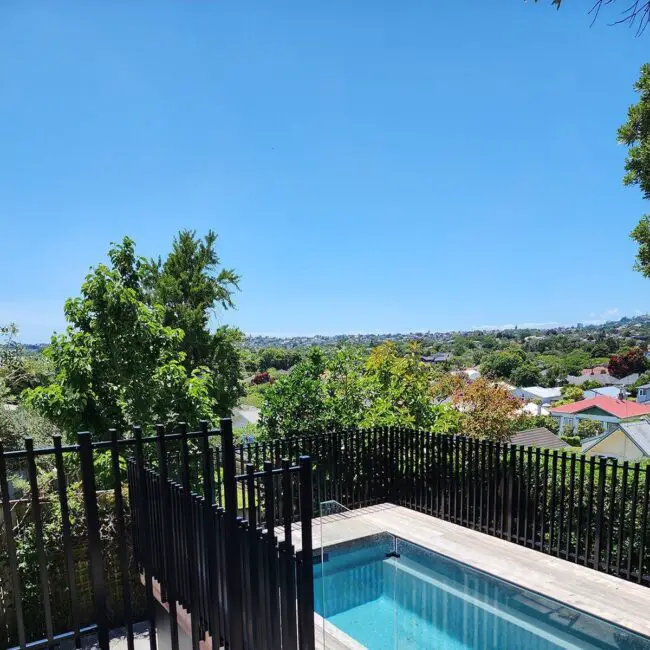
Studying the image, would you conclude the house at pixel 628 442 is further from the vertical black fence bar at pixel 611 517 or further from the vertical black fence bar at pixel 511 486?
the vertical black fence bar at pixel 611 517

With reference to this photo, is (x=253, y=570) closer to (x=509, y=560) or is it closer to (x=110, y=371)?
(x=509, y=560)

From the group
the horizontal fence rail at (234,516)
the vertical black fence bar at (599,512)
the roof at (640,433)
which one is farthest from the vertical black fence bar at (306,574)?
the roof at (640,433)

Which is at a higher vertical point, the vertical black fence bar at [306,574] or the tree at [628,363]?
the vertical black fence bar at [306,574]

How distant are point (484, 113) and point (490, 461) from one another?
9289 millimetres

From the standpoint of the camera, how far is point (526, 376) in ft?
240

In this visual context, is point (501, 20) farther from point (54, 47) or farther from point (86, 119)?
point (86, 119)

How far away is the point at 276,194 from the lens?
17.4m

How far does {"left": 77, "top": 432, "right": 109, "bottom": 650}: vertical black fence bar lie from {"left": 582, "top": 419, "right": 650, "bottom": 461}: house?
21.4 m

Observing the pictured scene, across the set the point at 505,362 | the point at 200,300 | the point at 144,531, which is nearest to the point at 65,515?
the point at 144,531

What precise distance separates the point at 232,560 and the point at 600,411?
54104mm

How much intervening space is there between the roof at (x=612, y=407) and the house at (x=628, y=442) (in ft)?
60.3

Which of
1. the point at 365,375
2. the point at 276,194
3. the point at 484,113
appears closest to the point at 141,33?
the point at 365,375

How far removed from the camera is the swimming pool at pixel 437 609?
4156 mm

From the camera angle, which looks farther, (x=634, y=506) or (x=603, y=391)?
(x=603, y=391)
